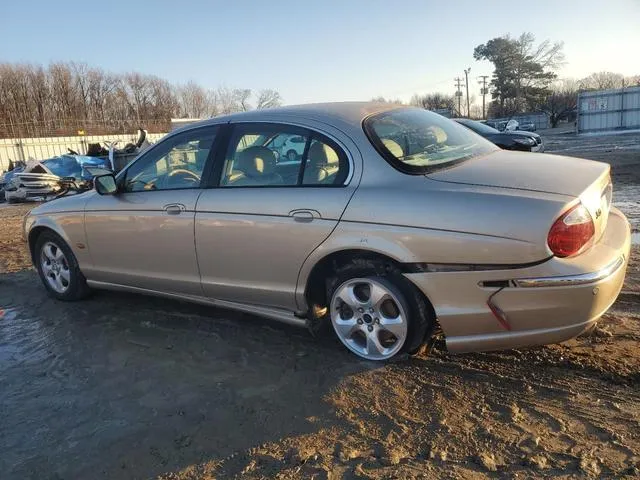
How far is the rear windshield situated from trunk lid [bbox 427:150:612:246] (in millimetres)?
139

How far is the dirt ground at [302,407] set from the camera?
250 centimetres

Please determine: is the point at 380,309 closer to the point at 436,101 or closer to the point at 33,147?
the point at 33,147

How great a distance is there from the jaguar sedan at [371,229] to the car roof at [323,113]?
19 millimetres

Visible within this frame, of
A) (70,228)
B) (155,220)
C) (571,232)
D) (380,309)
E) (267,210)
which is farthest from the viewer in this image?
(70,228)

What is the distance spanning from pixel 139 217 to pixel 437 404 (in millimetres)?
2652

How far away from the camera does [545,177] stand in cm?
301

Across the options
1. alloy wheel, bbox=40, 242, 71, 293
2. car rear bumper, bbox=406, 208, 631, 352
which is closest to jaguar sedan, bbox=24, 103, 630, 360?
car rear bumper, bbox=406, 208, 631, 352

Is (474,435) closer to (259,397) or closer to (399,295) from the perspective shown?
(399,295)

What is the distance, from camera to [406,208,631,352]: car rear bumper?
2730mm

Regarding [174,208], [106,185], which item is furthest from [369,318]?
[106,185]

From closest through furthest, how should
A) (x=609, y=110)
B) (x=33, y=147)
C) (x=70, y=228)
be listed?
(x=70, y=228) → (x=33, y=147) → (x=609, y=110)

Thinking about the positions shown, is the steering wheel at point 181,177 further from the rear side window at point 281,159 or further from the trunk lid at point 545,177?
the trunk lid at point 545,177

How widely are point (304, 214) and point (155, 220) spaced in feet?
4.52

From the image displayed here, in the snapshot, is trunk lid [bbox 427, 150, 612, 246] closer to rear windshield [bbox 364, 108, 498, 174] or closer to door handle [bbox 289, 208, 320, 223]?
rear windshield [bbox 364, 108, 498, 174]
